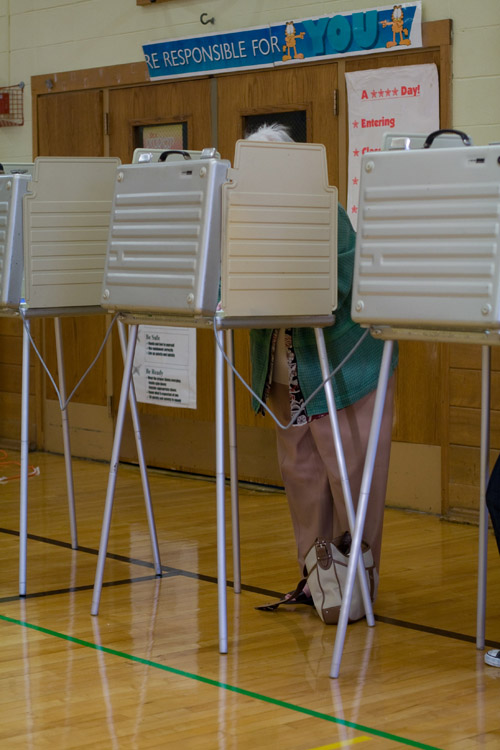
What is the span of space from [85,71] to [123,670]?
13.1 ft

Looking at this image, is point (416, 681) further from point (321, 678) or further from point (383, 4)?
point (383, 4)

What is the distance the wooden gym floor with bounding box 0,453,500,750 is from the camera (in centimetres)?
253

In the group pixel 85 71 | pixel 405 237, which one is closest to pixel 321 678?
pixel 405 237

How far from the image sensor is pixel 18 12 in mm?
→ 6621

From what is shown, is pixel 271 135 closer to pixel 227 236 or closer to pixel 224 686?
pixel 227 236

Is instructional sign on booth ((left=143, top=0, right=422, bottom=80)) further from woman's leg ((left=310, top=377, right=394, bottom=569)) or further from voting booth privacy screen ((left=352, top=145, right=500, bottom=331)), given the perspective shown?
voting booth privacy screen ((left=352, top=145, right=500, bottom=331))

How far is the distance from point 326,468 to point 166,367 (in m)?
2.54

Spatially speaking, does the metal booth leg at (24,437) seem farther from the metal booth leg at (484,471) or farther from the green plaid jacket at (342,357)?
the metal booth leg at (484,471)

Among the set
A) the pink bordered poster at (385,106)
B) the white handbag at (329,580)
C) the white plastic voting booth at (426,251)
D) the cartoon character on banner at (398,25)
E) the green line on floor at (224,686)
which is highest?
the cartoon character on banner at (398,25)

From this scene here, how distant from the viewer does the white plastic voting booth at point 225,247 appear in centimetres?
301

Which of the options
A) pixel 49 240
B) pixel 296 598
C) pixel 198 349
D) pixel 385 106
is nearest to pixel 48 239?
pixel 49 240

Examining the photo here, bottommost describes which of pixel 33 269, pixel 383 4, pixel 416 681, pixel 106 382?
pixel 416 681

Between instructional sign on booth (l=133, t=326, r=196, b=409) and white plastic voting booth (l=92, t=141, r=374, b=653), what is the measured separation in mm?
2477

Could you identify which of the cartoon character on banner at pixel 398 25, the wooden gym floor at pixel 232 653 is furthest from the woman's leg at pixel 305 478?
the cartoon character on banner at pixel 398 25
